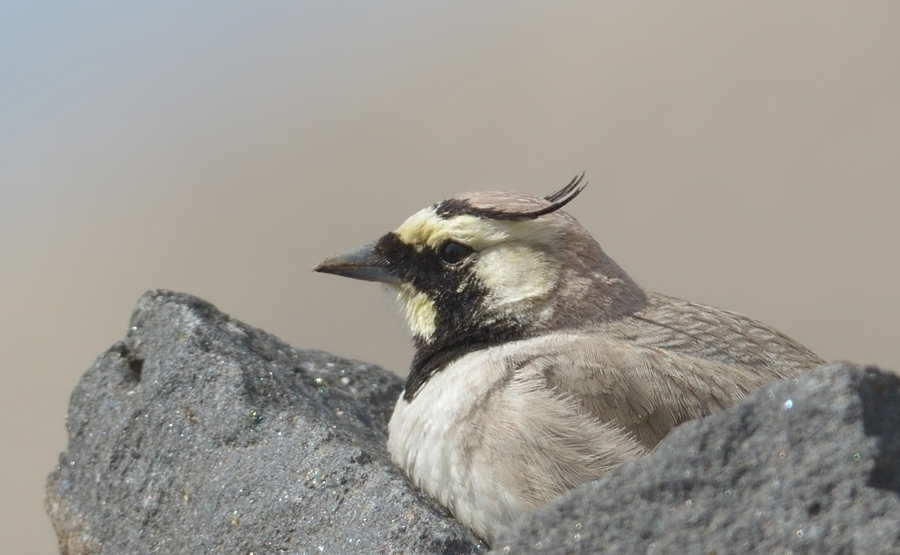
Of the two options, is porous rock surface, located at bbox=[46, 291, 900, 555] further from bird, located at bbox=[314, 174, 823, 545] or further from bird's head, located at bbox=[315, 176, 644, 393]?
bird's head, located at bbox=[315, 176, 644, 393]

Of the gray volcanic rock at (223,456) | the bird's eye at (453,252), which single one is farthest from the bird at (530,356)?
the gray volcanic rock at (223,456)

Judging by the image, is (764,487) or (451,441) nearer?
(764,487)

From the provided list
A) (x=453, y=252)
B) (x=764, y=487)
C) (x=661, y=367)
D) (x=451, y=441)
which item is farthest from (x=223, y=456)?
(x=764, y=487)

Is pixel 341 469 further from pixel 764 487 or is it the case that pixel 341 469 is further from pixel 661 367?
pixel 764 487

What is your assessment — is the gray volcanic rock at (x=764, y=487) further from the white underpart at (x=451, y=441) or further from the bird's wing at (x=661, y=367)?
the bird's wing at (x=661, y=367)

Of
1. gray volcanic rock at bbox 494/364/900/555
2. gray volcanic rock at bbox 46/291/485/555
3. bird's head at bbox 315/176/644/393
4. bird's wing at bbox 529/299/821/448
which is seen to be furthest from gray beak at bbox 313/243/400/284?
gray volcanic rock at bbox 494/364/900/555

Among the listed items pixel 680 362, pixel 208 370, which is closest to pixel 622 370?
pixel 680 362

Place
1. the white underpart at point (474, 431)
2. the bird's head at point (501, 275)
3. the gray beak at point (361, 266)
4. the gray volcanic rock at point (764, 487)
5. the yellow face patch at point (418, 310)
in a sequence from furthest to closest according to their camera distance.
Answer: the gray beak at point (361, 266) → the yellow face patch at point (418, 310) → the bird's head at point (501, 275) → the white underpart at point (474, 431) → the gray volcanic rock at point (764, 487)
